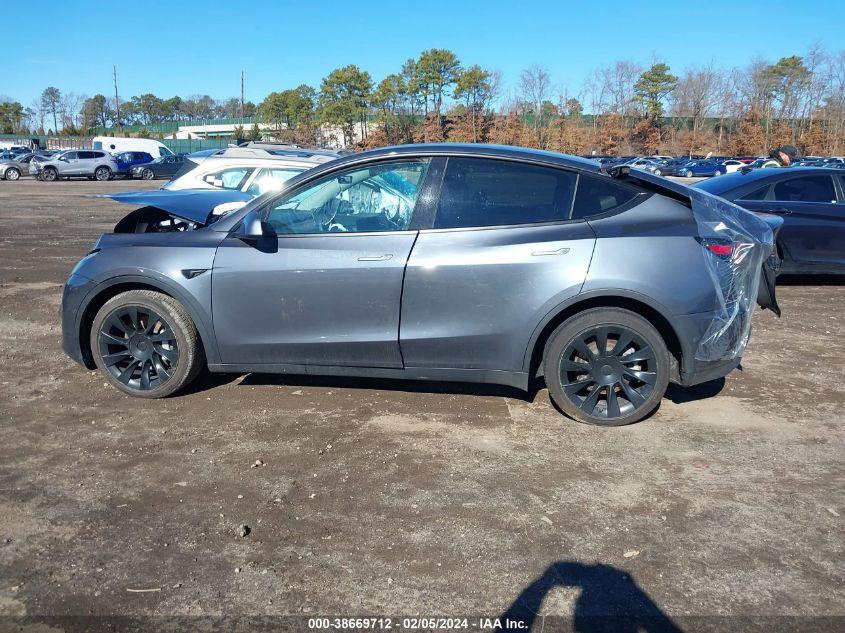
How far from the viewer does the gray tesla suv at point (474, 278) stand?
4379mm

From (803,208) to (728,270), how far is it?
5290 millimetres

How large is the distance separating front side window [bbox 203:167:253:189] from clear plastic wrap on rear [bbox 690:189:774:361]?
6.77 metres

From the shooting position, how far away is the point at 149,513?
11.4 feet

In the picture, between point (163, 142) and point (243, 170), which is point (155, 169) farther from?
point (163, 142)

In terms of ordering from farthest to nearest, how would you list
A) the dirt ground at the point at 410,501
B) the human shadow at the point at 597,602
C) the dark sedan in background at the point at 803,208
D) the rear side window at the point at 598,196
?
the dark sedan in background at the point at 803,208 → the rear side window at the point at 598,196 → the dirt ground at the point at 410,501 → the human shadow at the point at 597,602

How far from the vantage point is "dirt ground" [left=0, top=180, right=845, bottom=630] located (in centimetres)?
288

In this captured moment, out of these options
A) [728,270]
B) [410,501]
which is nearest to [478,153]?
[728,270]

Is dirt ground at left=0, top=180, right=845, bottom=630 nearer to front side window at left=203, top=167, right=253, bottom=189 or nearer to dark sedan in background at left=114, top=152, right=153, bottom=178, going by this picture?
front side window at left=203, top=167, right=253, bottom=189

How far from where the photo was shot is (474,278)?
4.41 meters

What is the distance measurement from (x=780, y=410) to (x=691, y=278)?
137 centimetres

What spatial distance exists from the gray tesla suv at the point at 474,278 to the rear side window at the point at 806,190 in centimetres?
477

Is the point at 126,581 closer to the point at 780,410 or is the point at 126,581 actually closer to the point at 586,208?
the point at 586,208

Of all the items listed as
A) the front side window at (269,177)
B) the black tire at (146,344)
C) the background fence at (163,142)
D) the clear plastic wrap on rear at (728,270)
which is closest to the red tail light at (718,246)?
the clear plastic wrap on rear at (728,270)

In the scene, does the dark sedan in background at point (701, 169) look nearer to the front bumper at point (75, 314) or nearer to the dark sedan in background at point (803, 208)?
the dark sedan in background at point (803, 208)
